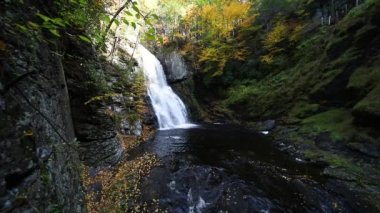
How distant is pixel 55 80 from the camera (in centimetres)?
388

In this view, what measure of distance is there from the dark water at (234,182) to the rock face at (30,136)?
336cm

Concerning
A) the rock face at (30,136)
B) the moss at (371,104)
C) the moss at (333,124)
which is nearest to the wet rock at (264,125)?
the moss at (333,124)

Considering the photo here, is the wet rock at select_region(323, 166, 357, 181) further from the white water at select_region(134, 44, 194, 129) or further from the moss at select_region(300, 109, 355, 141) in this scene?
the white water at select_region(134, 44, 194, 129)

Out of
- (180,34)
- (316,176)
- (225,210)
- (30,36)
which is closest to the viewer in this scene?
(30,36)

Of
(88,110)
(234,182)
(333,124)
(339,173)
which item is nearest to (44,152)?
(88,110)

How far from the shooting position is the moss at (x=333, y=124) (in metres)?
9.63

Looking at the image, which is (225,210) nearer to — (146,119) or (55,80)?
(55,80)

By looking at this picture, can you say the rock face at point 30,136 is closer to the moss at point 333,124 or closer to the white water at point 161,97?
the moss at point 333,124

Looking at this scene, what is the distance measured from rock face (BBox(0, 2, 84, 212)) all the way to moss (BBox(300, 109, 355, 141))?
9960 mm

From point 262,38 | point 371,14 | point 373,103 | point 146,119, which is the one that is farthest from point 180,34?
point 373,103

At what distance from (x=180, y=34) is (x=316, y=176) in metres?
19.6

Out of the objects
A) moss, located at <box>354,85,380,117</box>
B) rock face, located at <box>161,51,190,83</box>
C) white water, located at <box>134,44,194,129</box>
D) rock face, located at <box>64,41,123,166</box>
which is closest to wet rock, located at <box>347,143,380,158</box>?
moss, located at <box>354,85,380,117</box>

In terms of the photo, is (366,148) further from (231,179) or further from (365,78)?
(231,179)

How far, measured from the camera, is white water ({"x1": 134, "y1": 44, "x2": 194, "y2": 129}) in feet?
55.2
